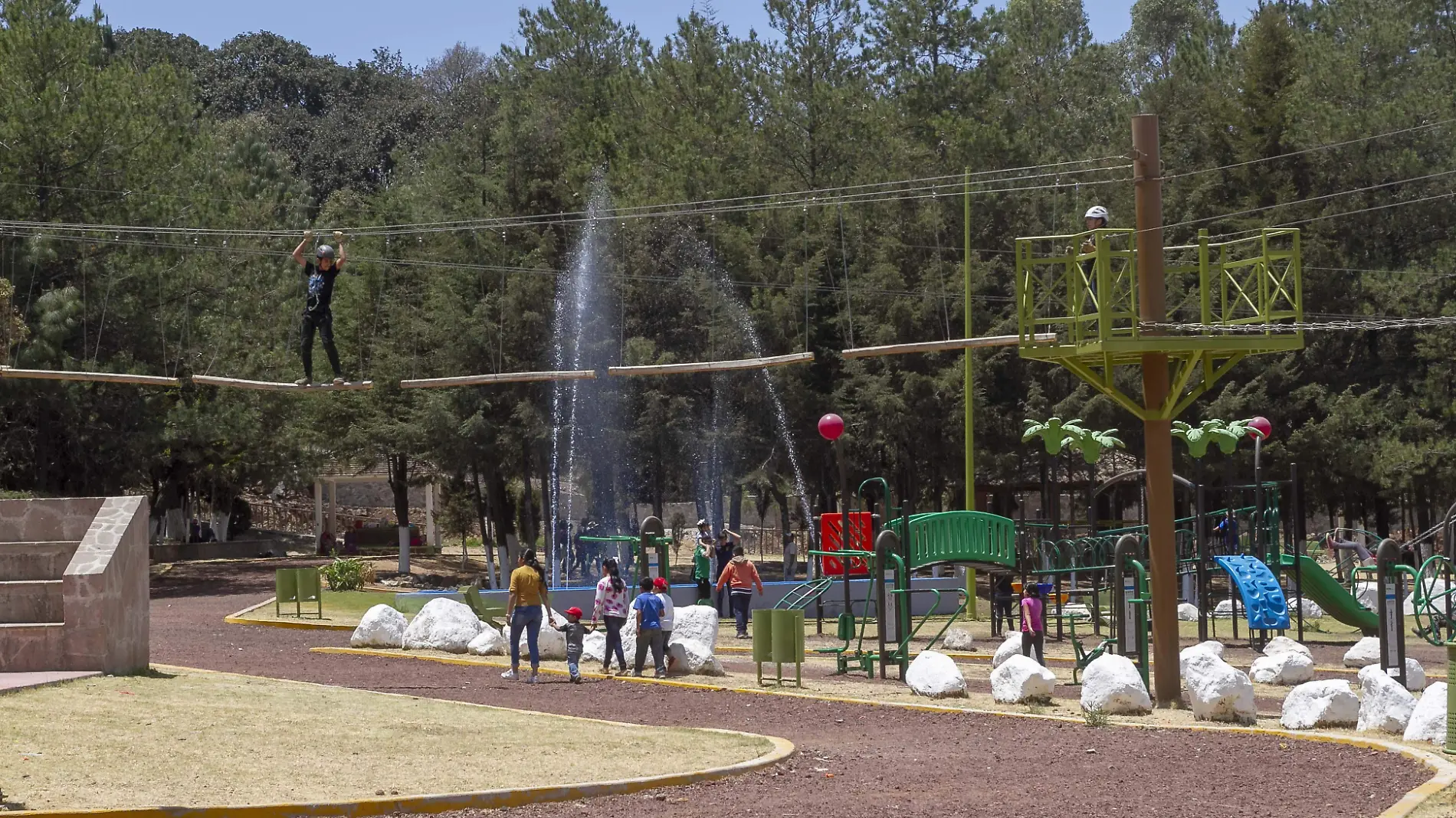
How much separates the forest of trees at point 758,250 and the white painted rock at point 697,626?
17275 mm

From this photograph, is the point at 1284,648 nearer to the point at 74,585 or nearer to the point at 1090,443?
the point at 1090,443

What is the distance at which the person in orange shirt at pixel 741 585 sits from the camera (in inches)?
1042

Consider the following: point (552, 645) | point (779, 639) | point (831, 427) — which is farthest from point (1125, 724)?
point (831, 427)

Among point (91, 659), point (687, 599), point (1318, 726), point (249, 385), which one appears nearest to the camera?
point (1318, 726)

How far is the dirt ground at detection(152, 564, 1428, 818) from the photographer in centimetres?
1110

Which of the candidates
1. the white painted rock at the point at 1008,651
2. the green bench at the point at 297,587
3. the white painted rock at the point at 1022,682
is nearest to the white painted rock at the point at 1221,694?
the white painted rock at the point at 1022,682

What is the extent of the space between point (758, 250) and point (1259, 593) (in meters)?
20.8

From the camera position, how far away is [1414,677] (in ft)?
60.3

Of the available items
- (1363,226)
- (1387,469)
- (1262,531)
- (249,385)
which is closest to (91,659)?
(249,385)

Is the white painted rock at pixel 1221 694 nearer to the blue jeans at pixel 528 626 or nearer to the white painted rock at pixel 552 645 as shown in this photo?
the blue jeans at pixel 528 626

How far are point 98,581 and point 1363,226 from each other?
120ft

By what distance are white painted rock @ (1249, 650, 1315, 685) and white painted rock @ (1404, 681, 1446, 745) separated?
6.52m

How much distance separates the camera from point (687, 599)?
32.1 m

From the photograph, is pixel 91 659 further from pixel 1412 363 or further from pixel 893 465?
pixel 1412 363
